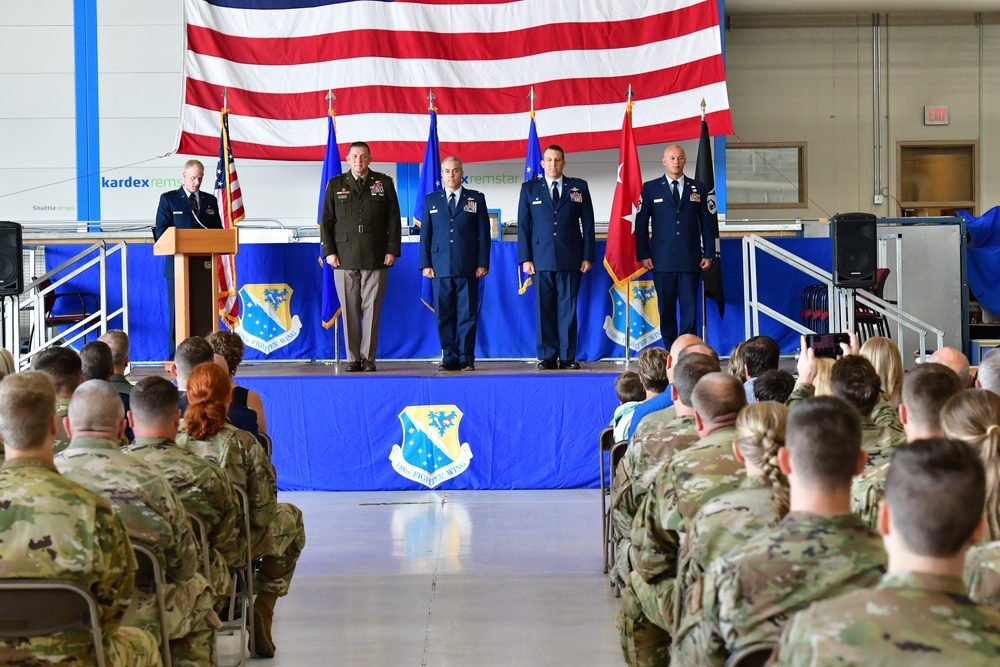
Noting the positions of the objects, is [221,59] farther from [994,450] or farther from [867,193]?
[994,450]

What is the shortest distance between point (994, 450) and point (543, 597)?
2.56 m

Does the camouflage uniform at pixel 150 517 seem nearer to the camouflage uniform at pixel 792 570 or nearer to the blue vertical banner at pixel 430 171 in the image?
the camouflage uniform at pixel 792 570

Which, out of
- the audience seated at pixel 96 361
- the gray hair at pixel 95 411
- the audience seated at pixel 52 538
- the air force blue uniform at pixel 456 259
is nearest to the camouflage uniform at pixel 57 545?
the audience seated at pixel 52 538

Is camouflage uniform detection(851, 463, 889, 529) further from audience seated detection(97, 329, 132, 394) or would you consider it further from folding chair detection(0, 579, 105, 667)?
audience seated detection(97, 329, 132, 394)

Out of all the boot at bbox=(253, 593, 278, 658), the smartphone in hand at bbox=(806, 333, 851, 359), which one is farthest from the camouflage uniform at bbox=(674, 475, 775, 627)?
the smartphone in hand at bbox=(806, 333, 851, 359)

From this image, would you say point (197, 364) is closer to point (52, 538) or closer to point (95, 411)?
point (95, 411)

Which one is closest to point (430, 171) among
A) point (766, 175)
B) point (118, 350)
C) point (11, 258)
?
point (11, 258)

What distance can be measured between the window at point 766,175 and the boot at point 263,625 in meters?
10.9

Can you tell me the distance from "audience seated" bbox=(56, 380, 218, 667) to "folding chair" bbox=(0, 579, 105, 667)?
1.44ft

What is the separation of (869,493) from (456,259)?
5.25m

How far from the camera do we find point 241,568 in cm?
358

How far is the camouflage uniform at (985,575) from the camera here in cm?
191

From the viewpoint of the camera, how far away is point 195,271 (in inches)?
275

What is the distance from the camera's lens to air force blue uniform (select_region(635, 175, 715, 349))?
775cm
